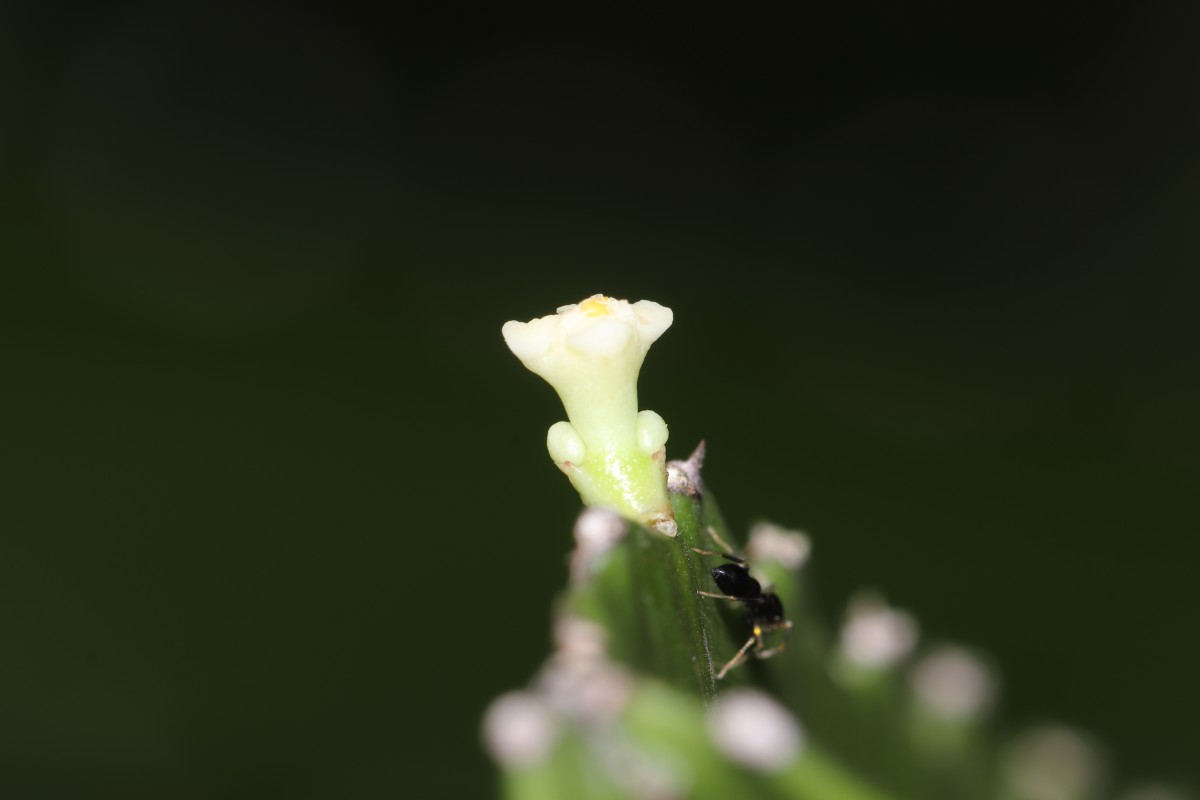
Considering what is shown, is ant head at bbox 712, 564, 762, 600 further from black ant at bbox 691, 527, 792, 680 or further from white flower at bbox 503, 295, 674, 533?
white flower at bbox 503, 295, 674, 533

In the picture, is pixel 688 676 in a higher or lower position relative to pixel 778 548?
lower

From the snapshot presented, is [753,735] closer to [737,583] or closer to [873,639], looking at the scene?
[737,583]

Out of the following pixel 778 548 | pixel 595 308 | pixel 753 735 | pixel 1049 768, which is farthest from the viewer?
pixel 1049 768

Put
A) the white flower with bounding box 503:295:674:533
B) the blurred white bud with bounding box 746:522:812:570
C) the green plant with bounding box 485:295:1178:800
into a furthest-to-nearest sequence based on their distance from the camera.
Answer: the blurred white bud with bounding box 746:522:812:570 < the white flower with bounding box 503:295:674:533 < the green plant with bounding box 485:295:1178:800

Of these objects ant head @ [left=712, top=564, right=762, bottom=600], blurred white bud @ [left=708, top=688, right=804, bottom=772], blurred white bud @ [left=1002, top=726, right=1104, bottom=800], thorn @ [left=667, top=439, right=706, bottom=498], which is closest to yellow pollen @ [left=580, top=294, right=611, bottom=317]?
thorn @ [left=667, top=439, right=706, bottom=498]

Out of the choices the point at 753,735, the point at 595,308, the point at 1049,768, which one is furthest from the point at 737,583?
the point at 1049,768

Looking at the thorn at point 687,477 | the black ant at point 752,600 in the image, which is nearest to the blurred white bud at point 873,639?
the black ant at point 752,600

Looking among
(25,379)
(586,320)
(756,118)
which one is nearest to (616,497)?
(586,320)
